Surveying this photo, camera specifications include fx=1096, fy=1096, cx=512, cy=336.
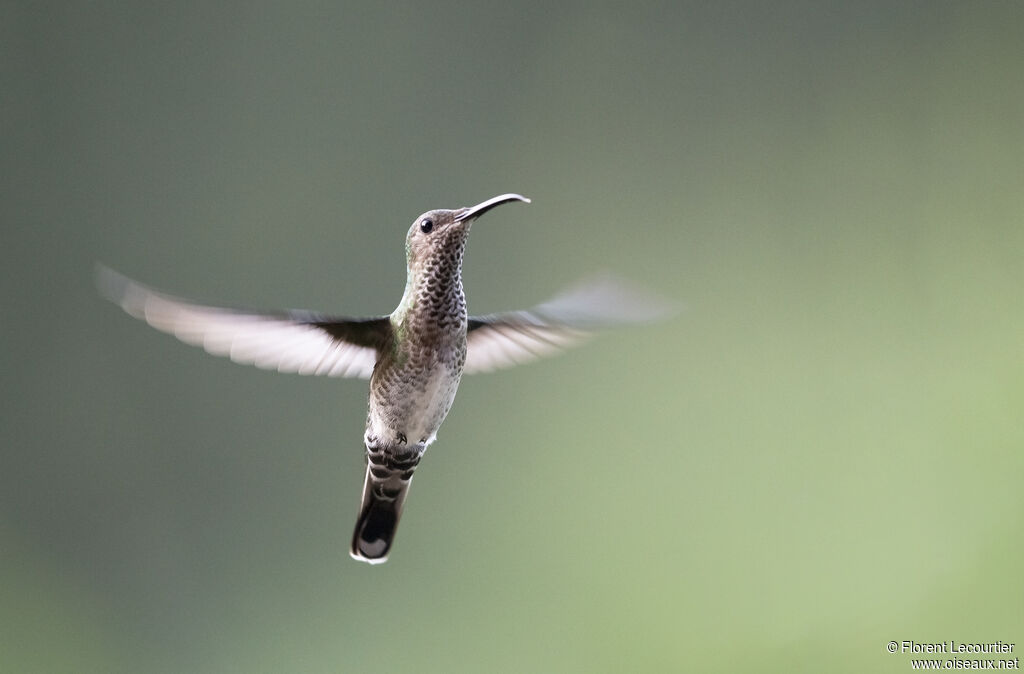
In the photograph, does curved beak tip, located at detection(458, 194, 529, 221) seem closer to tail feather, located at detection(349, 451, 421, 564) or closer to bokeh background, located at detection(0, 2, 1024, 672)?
tail feather, located at detection(349, 451, 421, 564)

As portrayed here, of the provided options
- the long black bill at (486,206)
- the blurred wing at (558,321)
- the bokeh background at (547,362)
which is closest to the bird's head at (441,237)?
the long black bill at (486,206)

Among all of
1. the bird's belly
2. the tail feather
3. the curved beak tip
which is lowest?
the tail feather

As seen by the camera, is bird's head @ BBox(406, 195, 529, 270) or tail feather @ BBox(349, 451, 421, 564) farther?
tail feather @ BBox(349, 451, 421, 564)

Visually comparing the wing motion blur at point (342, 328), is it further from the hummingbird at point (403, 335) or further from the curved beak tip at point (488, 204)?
the curved beak tip at point (488, 204)

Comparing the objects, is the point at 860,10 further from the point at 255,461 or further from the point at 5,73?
the point at 5,73

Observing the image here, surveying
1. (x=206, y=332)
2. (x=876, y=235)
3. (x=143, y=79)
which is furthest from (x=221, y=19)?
(x=206, y=332)

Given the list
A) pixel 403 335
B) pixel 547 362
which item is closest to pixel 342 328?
pixel 403 335

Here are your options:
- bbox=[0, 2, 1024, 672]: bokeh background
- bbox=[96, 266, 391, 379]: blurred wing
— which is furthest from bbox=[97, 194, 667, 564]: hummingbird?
bbox=[0, 2, 1024, 672]: bokeh background
